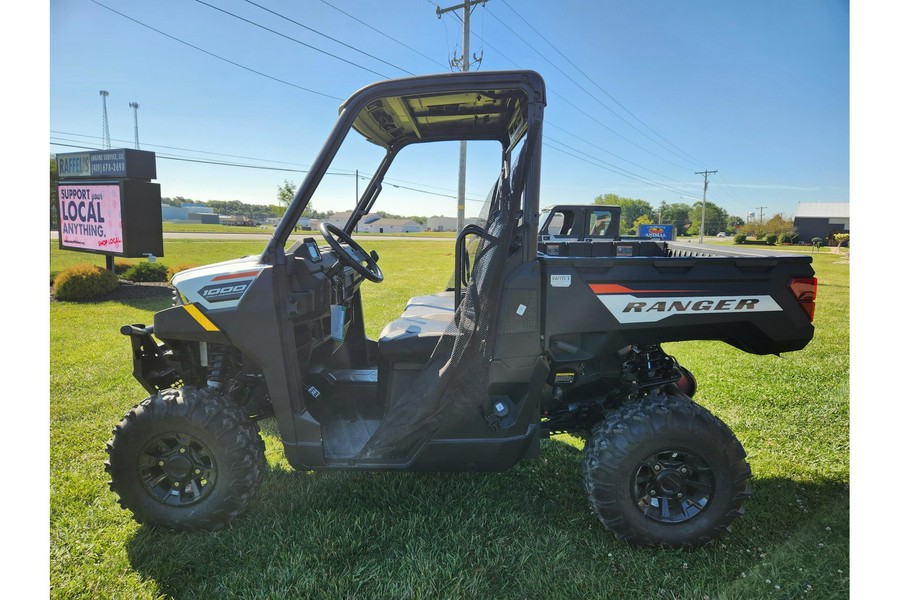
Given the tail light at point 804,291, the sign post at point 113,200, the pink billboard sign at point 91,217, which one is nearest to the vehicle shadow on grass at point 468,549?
the tail light at point 804,291

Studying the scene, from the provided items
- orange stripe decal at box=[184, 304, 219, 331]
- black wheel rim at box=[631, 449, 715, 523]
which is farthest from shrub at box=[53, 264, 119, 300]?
black wheel rim at box=[631, 449, 715, 523]

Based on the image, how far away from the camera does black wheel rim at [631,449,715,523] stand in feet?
Answer: 7.91

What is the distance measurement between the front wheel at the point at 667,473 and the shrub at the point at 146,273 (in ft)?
41.2

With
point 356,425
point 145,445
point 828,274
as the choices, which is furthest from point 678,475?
point 828,274

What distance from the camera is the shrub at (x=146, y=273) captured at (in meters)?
11.7

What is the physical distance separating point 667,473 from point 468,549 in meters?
1.07

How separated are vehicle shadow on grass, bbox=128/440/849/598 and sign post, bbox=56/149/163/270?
10.3 meters

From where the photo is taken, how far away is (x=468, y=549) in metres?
2.41

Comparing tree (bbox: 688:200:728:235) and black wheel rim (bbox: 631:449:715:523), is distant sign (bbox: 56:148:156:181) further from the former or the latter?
tree (bbox: 688:200:728:235)

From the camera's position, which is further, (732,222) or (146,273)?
(732,222)

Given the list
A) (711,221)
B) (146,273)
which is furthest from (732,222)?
(146,273)

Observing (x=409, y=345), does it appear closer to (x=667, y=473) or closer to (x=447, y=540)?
(x=447, y=540)
